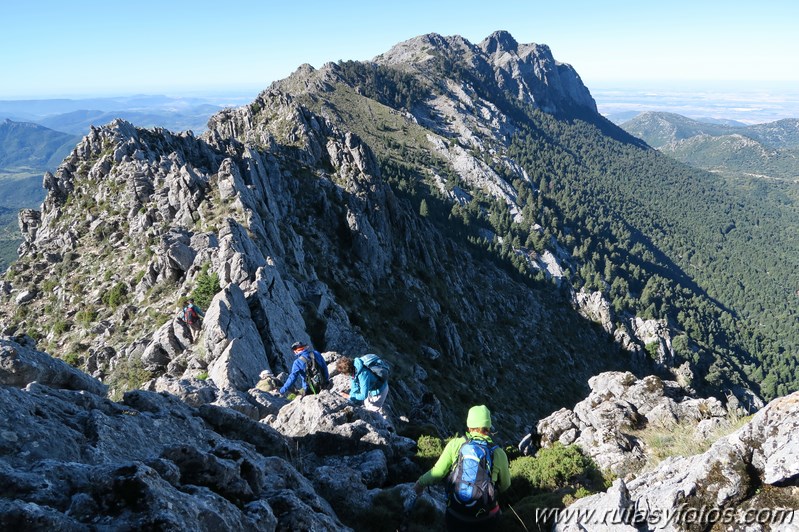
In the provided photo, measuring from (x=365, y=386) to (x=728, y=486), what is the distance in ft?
39.7

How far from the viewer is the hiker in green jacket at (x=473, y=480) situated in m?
8.52

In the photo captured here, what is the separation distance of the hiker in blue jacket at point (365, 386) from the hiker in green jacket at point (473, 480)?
7.95 m

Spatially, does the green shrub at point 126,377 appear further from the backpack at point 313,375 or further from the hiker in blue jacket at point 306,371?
the backpack at point 313,375

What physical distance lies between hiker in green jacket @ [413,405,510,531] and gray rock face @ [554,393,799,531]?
2249 mm

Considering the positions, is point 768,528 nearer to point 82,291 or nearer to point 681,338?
point 82,291

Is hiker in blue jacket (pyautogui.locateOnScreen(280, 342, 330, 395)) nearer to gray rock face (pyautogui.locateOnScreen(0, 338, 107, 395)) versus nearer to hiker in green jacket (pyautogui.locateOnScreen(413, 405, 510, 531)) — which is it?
gray rock face (pyautogui.locateOnScreen(0, 338, 107, 395))

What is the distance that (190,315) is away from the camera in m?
25.5

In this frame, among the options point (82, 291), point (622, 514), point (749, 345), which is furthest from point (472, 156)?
point (622, 514)

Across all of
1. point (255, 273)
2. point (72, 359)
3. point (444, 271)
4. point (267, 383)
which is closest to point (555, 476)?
point (267, 383)

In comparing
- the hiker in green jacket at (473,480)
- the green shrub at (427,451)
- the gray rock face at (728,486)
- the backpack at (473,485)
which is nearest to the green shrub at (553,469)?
the green shrub at (427,451)

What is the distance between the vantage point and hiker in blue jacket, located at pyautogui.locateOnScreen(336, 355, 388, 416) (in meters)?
17.4

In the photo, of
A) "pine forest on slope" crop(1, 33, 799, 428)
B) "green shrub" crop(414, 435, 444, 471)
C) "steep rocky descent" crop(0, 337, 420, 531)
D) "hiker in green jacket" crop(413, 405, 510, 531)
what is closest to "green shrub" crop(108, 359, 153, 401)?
"pine forest on slope" crop(1, 33, 799, 428)

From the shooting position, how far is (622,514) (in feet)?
30.3

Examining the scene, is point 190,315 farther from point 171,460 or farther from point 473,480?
point 473,480
